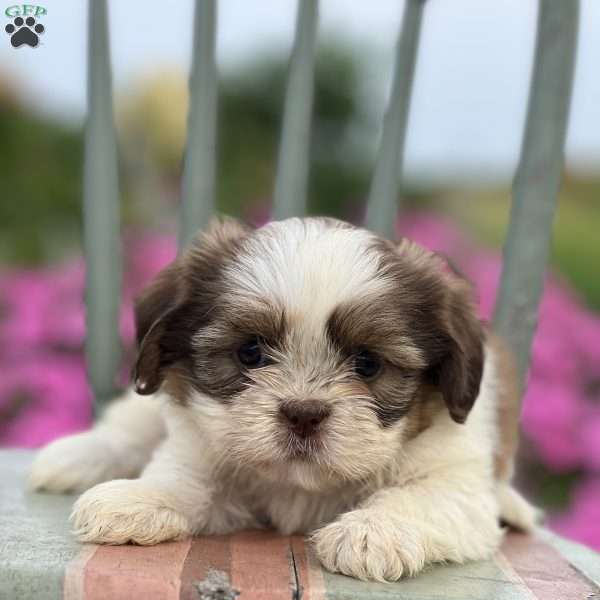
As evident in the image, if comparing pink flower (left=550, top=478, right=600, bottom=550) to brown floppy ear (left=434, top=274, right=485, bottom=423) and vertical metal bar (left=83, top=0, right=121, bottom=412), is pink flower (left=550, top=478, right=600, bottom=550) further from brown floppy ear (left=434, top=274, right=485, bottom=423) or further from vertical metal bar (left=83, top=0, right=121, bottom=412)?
vertical metal bar (left=83, top=0, right=121, bottom=412)

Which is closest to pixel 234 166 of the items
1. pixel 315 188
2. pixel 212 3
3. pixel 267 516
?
pixel 315 188

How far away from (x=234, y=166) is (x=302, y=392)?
3.77 m

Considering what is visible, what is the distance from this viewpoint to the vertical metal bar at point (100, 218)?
120 inches

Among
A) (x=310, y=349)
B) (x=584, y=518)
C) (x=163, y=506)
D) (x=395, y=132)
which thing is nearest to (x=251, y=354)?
(x=310, y=349)


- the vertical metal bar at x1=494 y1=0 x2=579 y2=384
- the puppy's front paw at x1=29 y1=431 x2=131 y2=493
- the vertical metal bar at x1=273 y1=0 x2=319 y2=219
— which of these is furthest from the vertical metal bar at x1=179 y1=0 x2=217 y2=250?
the vertical metal bar at x1=494 y1=0 x2=579 y2=384

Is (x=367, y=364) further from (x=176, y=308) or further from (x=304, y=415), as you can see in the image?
(x=176, y=308)

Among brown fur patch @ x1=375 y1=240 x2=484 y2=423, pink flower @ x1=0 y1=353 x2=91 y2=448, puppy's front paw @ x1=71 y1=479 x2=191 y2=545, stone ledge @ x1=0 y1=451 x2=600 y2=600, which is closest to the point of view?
stone ledge @ x1=0 y1=451 x2=600 y2=600

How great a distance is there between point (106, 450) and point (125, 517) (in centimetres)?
82

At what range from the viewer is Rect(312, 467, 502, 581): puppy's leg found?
1986 mm

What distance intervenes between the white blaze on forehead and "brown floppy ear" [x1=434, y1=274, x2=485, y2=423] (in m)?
0.25

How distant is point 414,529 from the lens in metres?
2.13

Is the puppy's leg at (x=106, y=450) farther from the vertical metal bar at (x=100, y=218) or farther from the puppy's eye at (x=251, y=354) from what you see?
the puppy's eye at (x=251, y=354)

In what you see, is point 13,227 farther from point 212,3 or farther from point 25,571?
point 25,571

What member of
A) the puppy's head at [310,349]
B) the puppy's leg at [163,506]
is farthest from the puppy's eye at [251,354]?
the puppy's leg at [163,506]
